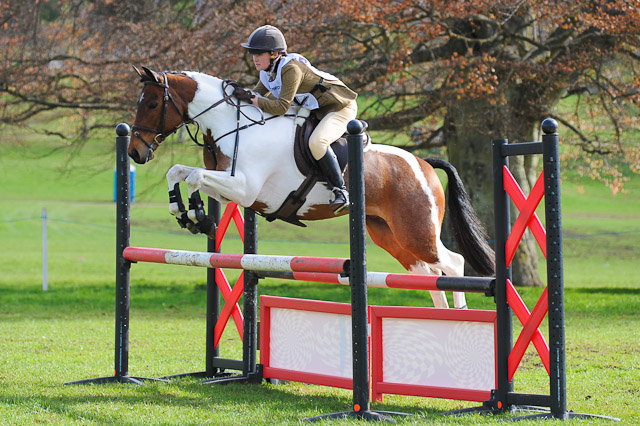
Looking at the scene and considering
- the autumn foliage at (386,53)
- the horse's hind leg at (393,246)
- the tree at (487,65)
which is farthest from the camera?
the autumn foliage at (386,53)

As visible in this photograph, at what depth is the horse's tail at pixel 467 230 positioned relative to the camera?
5504 mm

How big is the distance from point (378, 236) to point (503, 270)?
64.9 inches

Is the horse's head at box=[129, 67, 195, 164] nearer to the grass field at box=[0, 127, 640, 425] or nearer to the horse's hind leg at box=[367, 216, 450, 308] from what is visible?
the grass field at box=[0, 127, 640, 425]

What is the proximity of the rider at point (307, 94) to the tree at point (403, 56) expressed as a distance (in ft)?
15.7

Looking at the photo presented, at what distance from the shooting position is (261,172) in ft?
15.9

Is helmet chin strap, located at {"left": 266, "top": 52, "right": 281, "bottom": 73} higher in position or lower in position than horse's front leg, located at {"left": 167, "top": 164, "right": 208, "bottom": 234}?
higher

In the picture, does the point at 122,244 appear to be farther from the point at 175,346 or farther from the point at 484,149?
the point at 484,149

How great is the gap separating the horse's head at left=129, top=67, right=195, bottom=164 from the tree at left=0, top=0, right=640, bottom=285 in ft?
16.7

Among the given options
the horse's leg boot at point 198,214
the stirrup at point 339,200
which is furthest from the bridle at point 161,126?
the stirrup at point 339,200

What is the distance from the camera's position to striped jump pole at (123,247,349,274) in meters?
4.20

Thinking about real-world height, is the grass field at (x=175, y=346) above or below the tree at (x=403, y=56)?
below

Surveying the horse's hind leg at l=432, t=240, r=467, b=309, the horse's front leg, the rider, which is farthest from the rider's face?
the horse's hind leg at l=432, t=240, r=467, b=309

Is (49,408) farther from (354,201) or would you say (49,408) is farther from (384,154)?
(384,154)

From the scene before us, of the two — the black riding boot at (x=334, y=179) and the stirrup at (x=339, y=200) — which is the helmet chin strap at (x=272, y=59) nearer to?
the black riding boot at (x=334, y=179)
